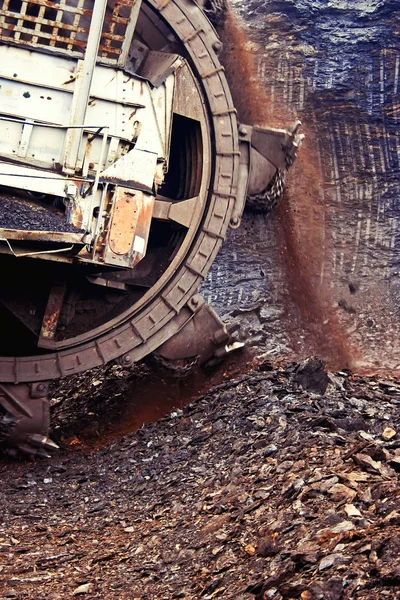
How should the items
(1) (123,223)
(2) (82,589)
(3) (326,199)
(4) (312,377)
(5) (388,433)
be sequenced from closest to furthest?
(2) (82,589), (5) (388,433), (1) (123,223), (4) (312,377), (3) (326,199)

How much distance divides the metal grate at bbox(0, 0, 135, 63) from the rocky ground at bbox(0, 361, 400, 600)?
2945mm

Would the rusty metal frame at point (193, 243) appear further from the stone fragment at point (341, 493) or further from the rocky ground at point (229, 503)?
the stone fragment at point (341, 493)

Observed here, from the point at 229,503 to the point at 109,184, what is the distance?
2.74 m

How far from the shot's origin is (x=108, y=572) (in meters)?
5.06

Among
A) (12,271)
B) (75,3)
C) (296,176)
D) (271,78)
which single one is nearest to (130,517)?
(12,271)

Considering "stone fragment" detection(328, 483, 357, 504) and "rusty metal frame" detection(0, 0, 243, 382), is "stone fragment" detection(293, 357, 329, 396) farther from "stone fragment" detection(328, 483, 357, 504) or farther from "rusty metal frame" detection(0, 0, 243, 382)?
"stone fragment" detection(328, 483, 357, 504)

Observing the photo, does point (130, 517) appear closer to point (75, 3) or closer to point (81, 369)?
point (81, 369)

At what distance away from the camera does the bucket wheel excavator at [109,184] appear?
24.1 ft

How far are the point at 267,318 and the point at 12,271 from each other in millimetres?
3132

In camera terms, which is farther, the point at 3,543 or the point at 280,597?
the point at 3,543

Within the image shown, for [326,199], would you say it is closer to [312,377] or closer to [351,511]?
[312,377]

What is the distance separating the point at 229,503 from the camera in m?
5.74

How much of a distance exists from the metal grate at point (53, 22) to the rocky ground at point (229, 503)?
2.94 metres

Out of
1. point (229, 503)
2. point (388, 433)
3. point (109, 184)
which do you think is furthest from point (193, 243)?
point (229, 503)
